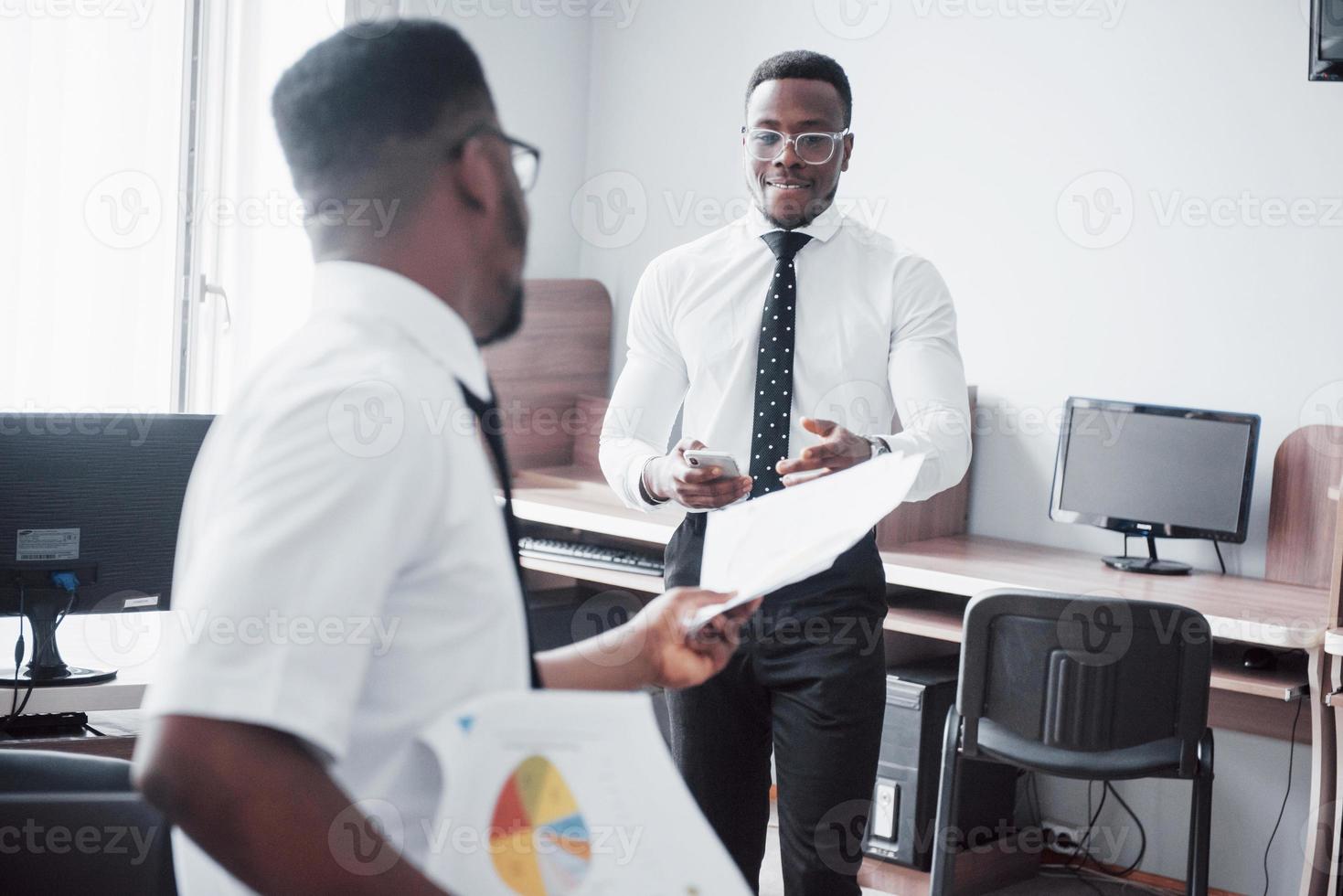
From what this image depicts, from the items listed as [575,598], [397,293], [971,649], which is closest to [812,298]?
[971,649]

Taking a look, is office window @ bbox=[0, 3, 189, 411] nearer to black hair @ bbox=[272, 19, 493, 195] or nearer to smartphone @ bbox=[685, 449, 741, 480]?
smartphone @ bbox=[685, 449, 741, 480]

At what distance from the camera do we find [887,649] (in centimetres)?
357

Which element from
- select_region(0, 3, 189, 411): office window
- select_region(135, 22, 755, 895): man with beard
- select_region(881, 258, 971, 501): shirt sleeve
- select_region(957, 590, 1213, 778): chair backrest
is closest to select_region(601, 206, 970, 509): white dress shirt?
select_region(881, 258, 971, 501): shirt sleeve

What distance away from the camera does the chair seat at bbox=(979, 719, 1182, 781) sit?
9.14ft

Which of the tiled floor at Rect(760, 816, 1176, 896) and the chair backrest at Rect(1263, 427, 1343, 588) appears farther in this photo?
the tiled floor at Rect(760, 816, 1176, 896)

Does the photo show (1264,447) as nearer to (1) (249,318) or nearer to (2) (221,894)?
(1) (249,318)

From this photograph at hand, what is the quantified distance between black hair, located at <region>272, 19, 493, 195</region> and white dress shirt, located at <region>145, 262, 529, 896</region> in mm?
67

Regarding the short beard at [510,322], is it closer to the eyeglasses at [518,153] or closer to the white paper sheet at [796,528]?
the eyeglasses at [518,153]

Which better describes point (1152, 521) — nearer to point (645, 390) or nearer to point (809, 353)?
point (809, 353)

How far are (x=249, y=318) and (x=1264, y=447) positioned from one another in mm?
2709

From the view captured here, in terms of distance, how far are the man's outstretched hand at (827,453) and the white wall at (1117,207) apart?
76.4 inches

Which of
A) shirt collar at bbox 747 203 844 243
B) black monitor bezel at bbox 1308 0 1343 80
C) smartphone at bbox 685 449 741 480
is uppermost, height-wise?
black monitor bezel at bbox 1308 0 1343 80

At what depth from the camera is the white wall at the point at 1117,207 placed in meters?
3.37

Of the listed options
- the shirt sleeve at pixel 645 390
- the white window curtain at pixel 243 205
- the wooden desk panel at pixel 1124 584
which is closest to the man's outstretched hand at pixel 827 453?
the shirt sleeve at pixel 645 390
